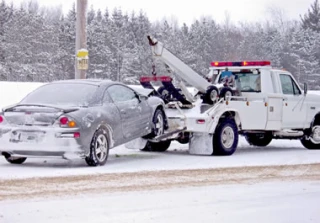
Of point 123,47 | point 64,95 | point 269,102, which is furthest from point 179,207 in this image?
point 123,47

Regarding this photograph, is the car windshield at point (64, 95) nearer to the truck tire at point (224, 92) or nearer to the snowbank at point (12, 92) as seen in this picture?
the truck tire at point (224, 92)

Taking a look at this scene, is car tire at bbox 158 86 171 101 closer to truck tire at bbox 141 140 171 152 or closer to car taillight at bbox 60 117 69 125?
truck tire at bbox 141 140 171 152

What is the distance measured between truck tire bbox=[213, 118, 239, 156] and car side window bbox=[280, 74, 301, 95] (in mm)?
2091

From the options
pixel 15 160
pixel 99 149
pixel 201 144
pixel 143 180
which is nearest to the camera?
pixel 143 180

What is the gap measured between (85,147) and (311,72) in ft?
221

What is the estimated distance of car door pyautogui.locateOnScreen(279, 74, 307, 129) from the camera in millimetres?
16219

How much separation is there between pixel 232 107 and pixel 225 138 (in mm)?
717

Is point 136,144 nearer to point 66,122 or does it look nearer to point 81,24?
point 81,24

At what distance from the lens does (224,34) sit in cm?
9588

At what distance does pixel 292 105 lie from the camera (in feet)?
53.8

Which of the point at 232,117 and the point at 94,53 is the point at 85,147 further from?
the point at 94,53

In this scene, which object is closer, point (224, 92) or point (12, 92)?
point (224, 92)

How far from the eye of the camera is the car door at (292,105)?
16219 mm

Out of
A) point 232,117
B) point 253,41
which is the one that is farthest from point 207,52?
point 232,117
